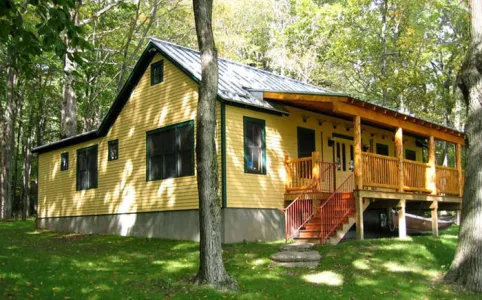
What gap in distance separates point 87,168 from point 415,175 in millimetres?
12709

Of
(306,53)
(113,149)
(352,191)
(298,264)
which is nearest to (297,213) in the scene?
(352,191)

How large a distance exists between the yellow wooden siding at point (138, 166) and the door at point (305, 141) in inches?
149

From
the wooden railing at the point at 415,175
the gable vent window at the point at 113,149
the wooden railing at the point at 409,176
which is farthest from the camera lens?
the gable vent window at the point at 113,149

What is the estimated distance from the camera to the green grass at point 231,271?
911cm

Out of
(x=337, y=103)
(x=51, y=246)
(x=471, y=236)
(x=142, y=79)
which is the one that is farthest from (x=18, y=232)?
(x=471, y=236)

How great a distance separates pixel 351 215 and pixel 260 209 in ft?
9.01

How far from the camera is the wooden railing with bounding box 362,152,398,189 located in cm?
→ 1563

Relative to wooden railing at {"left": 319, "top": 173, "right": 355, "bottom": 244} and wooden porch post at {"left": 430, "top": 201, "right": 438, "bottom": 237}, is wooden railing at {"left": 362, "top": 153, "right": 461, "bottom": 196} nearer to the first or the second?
wooden porch post at {"left": 430, "top": 201, "right": 438, "bottom": 237}

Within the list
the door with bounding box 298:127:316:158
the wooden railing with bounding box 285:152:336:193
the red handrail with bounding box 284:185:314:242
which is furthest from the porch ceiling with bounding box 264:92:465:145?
the red handrail with bounding box 284:185:314:242

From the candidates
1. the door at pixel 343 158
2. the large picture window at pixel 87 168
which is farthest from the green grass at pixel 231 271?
the large picture window at pixel 87 168

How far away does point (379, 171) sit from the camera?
53.2 feet

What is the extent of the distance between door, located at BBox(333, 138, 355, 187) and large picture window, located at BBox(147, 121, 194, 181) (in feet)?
20.1

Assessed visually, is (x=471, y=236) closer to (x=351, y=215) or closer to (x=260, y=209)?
(x=351, y=215)

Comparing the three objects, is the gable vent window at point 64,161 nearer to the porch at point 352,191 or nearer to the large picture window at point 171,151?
the large picture window at point 171,151
